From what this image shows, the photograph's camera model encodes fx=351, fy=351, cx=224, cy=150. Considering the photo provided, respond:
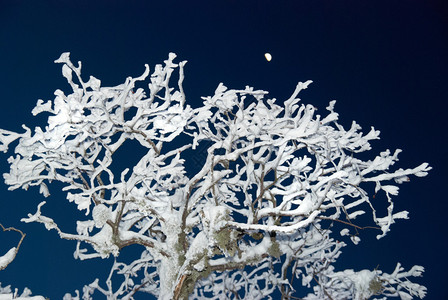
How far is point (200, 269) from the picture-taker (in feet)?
18.4

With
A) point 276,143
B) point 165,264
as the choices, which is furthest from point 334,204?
point 165,264

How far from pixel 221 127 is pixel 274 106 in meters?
1.11

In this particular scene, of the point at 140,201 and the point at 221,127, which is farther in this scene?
the point at 221,127

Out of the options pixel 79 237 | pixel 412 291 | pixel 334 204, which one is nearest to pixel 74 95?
pixel 79 237

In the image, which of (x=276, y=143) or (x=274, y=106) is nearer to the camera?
(x=276, y=143)

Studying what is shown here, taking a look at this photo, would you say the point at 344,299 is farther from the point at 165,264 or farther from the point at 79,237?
the point at 79,237

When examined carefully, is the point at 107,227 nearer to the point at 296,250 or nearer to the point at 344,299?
the point at 296,250

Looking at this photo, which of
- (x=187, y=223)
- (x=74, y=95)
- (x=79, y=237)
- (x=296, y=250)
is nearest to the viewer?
(x=74, y=95)

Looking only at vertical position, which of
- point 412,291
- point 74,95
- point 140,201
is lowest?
point 412,291

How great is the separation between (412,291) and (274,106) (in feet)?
15.9

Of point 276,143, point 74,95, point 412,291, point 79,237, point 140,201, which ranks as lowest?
point 412,291

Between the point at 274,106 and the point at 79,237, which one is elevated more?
the point at 274,106

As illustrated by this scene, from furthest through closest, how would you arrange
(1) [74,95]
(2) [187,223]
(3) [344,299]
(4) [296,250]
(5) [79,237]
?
(3) [344,299] < (4) [296,250] < (2) [187,223] < (5) [79,237] < (1) [74,95]

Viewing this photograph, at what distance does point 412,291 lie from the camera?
7094mm
